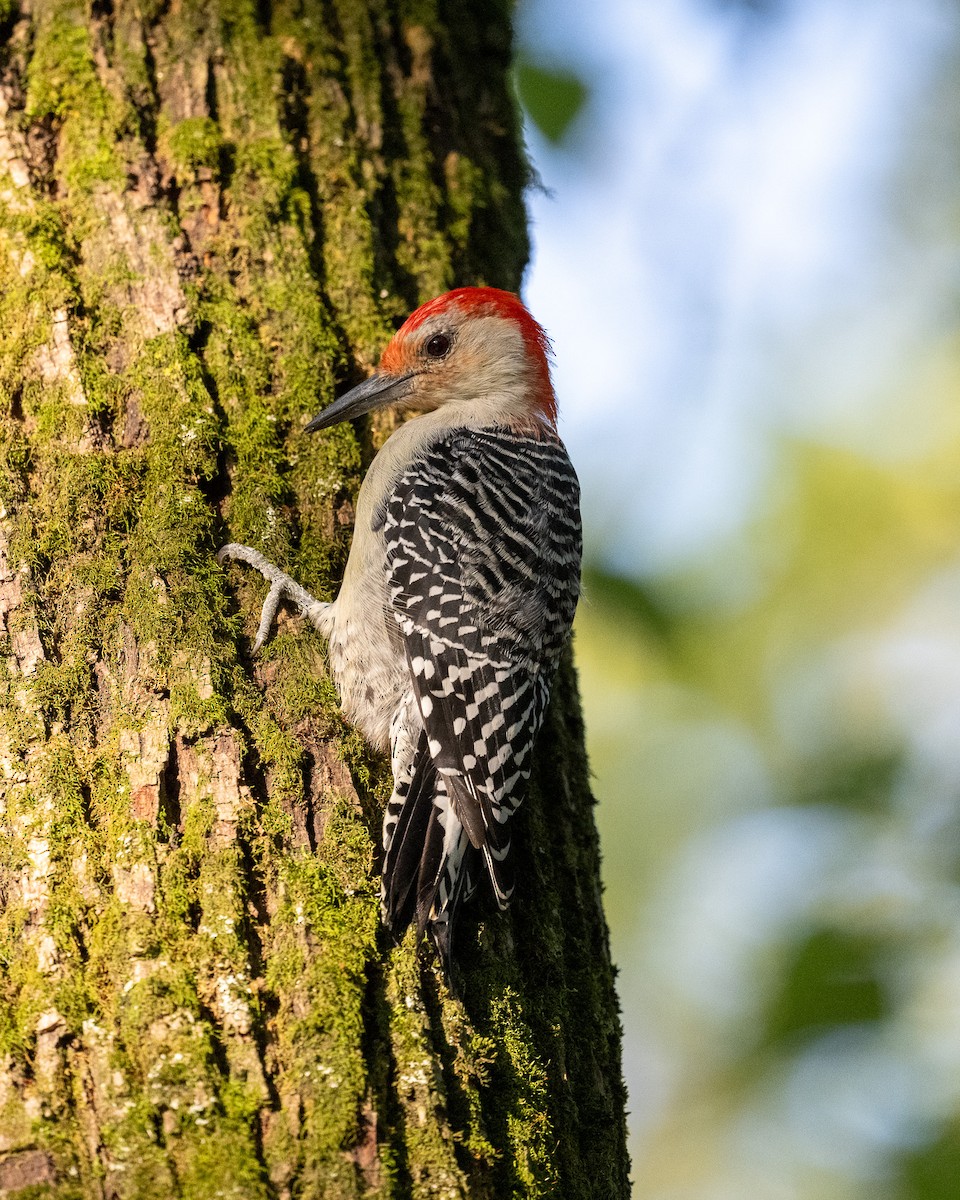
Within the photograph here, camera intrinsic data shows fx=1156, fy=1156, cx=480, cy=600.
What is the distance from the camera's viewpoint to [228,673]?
8.59ft

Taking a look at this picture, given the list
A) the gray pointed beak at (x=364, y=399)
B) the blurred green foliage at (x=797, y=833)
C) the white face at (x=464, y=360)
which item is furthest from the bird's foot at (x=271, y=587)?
the blurred green foliage at (x=797, y=833)

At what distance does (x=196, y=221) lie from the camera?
10.5ft

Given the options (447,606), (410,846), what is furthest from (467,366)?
(410,846)

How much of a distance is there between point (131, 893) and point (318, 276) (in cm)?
184

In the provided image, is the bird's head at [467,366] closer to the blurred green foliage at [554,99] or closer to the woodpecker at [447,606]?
the woodpecker at [447,606]

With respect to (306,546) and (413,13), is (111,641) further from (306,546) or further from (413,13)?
(413,13)

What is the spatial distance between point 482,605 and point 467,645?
0.13 m

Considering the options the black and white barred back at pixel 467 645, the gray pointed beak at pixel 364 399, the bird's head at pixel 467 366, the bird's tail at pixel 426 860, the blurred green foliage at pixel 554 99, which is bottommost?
the bird's tail at pixel 426 860

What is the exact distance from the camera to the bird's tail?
242cm

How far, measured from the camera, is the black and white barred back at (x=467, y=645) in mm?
2627

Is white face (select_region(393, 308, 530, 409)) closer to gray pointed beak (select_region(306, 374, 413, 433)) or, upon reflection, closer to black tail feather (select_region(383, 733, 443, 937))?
gray pointed beak (select_region(306, 374, 413, 433))

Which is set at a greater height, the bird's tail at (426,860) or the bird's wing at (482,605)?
the bird's wing at (482,605)

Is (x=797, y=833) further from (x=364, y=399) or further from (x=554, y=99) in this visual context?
(x=554, y=99)

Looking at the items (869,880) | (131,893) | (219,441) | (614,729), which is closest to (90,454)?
(219,441)
